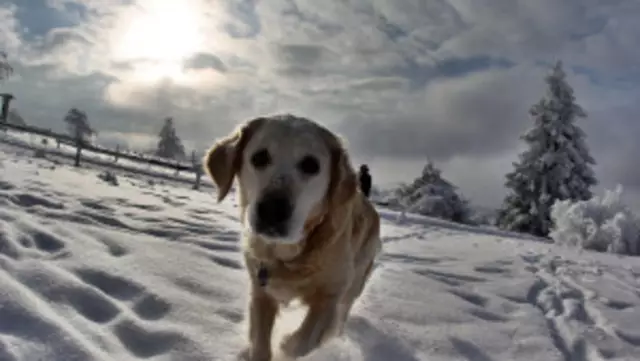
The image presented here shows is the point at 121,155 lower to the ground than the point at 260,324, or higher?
higher

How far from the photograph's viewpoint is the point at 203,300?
3924 millimetres

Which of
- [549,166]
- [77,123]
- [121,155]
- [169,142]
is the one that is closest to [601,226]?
[549,166]

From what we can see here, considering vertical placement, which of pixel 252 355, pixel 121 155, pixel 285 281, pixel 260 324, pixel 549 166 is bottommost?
pixel 252 355

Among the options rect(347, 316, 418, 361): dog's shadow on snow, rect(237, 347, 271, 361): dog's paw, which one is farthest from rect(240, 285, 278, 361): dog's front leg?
rect(347, 316, 418, 361): dog's shadow on snow

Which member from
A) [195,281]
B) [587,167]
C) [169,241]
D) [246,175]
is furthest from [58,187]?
[587,167]

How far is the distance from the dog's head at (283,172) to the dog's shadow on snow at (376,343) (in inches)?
37.9

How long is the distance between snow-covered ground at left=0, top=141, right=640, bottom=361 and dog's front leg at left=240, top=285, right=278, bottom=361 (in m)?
0.11

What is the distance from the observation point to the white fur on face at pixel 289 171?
2.92 m

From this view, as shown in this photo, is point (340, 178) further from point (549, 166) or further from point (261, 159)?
point (549, 166)

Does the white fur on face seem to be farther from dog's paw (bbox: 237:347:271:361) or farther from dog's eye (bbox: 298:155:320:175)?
dog's paw (bbox: 237:347:271:361)

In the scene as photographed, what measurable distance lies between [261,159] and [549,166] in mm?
29035

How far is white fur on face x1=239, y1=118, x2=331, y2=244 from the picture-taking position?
9.59ft

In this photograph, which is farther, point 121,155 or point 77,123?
point 77,123

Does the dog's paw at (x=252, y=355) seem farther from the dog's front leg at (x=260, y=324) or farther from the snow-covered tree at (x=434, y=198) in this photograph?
the snow-covered tree at (x=434, y=198)
